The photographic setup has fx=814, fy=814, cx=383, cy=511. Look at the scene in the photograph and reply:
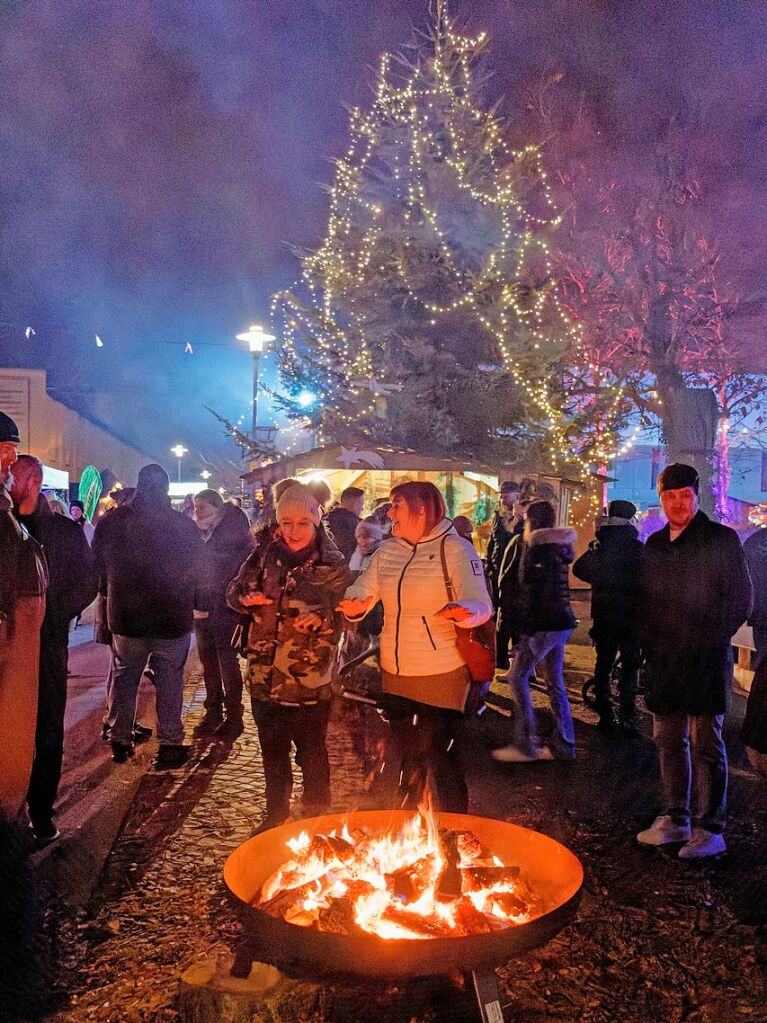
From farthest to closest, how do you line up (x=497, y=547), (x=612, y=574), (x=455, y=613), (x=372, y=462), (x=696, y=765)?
(x=372, y=462), (x=497, y=547), (x=612, y=574), (x=696, y=765), (x=455, y=613)

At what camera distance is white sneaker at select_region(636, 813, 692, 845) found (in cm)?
512

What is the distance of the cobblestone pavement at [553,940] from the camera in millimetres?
3434

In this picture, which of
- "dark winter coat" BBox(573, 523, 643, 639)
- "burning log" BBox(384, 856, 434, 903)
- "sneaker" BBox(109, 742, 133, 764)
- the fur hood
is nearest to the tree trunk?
"dark winter coat" BBox(573, 523, 643, 639)

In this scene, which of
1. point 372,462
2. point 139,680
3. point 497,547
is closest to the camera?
point 139,680

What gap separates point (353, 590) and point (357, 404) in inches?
673

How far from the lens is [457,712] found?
4430 mm

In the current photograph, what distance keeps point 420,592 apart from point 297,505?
0.83m

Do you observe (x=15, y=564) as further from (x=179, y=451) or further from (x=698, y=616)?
(x=179, y=451)

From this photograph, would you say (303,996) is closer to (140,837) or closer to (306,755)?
(306,755)

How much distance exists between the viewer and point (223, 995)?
3385mm

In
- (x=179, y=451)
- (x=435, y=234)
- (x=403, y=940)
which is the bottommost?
(x=403, y=940)

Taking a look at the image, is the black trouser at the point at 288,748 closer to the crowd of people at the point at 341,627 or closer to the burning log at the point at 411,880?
the crowd of people at the point at 341,627

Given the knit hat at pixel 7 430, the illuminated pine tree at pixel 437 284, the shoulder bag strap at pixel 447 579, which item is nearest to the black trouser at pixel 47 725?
the knit hat at pixel 7 430

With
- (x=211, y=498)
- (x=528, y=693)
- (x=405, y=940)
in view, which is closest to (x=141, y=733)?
(x=211, y=498)
